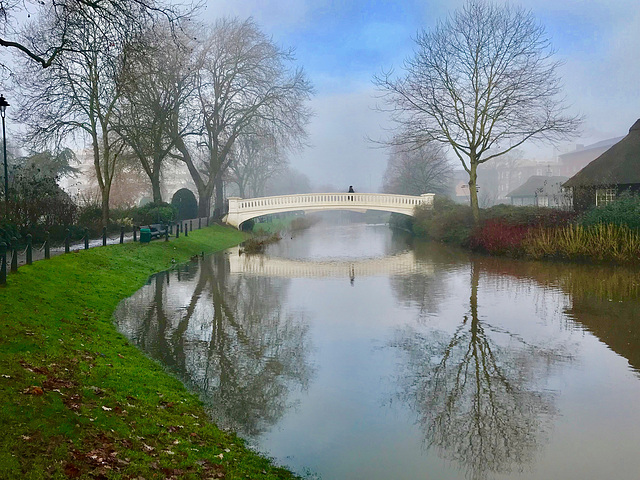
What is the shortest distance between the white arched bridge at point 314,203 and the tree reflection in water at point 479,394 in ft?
96.1

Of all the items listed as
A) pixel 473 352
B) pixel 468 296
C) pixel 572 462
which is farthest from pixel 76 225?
pixel 572 462

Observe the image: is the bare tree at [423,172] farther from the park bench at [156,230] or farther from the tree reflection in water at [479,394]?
the tree reflection in water at [479,394]

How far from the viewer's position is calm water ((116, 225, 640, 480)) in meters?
6.39

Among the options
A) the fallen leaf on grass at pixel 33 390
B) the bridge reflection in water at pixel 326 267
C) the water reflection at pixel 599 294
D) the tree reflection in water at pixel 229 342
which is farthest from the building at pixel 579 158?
the fallen leaf on grass at pixel 33 390

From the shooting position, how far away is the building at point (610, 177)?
2858cm

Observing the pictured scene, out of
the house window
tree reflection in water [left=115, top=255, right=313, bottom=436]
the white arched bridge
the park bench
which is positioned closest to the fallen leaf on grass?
tree reflection in water [left=115, top=255, right=313, bottom=436]

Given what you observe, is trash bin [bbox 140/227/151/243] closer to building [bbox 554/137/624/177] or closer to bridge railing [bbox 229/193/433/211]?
bridge railing [bbox 229/193/433/211]

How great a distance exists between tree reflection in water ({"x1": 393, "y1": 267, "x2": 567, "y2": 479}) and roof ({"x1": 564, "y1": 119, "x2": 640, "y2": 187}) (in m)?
21.3

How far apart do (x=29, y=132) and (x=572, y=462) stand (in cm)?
2619

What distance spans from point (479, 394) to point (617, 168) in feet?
84.5

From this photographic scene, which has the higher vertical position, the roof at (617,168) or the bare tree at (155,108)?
the bare tree at (155,108)

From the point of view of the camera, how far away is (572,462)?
242 inches

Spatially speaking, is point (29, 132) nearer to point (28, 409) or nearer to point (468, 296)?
point (468, 296)

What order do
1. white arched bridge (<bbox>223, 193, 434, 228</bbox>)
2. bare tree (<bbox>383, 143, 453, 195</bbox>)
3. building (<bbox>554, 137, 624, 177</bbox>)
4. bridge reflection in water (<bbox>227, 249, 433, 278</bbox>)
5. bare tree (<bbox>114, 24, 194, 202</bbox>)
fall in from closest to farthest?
bridge reflection in water (<bbox>227, 249, 433, 278</bbox>), bare tree (<bbox>114, 24, 194, 202</bbox>), white arched bridge (<bbox>223, 193, 434, 228</bbox>), bare tree (<bbox>383, 143, 453, 195</bbox>), building (<bbox>554, 137, 624, 177</bbox>)
